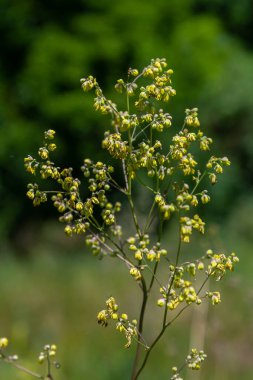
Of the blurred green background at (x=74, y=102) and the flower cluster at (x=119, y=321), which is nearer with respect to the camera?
the flower cluster at (x=119, y=321)

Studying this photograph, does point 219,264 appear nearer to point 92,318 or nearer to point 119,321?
point 119,321

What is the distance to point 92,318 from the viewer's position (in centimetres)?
898

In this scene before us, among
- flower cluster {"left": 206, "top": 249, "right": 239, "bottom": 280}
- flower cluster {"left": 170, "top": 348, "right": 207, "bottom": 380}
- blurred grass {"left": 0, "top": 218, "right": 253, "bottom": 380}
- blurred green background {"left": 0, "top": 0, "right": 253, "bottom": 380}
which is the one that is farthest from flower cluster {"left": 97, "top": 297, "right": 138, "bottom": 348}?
blurred green background {"left": 0, "top": 0, "right": 253, "bottom": 380}

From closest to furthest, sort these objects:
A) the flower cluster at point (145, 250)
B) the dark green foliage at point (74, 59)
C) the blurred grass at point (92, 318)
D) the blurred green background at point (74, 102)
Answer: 1. the flower cluster at point (145, 250)
2. the blurred grass at point (92, 318)
3. the blurred green background at point (74, 102)
4. the dark green foliage at point (74, 59)

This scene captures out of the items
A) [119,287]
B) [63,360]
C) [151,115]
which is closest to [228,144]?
[119,287]

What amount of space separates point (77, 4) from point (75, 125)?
2.38 metres

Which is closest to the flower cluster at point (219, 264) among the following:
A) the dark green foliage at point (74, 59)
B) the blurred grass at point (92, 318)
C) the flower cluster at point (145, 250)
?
the flower cluster at point (145, 250)

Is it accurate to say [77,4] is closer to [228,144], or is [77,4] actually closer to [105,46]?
[105,46]

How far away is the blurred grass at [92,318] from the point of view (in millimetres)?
5773

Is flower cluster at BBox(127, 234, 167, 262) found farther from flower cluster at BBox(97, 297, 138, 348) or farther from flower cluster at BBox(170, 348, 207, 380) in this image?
flower cluster at BBox(170, 348, 207, 380)

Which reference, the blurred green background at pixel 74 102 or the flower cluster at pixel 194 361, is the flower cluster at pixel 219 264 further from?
the blurred green background at pixel 74 102

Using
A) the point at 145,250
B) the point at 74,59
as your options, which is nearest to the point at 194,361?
the point at 145,250

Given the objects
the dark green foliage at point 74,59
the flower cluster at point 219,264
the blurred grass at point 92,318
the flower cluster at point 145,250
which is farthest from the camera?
the dark green foliage at point 74,59

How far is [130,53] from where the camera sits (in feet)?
42.1
